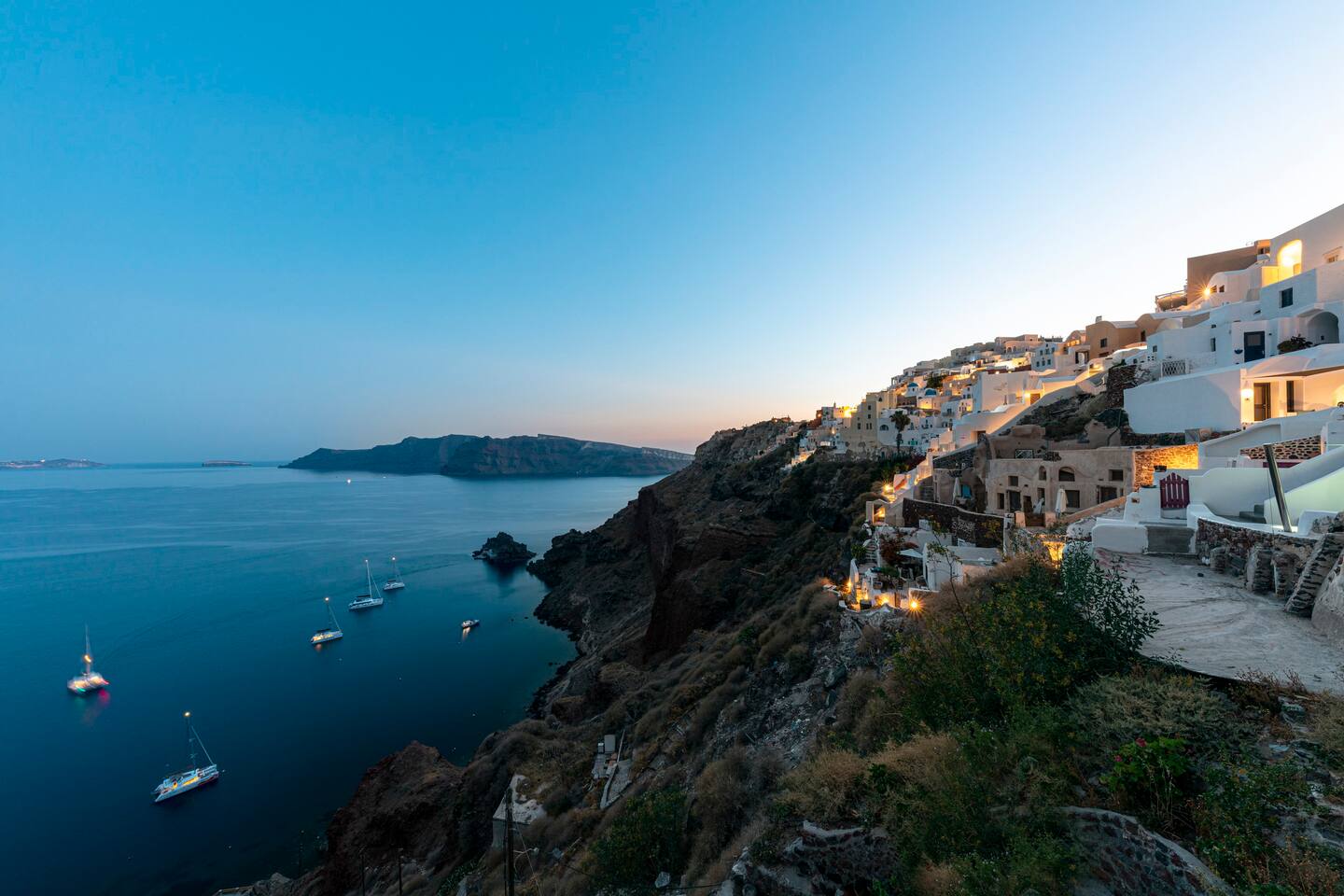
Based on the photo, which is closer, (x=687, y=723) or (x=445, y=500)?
(x=687, y=723)

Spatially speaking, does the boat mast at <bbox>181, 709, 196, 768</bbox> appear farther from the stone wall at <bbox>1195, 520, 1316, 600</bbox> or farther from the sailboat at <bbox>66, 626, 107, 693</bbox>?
the stone wall at <bbox>1195, 520, 1316, 600</bbox>

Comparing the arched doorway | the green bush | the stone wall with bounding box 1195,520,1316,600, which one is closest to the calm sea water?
the green bush

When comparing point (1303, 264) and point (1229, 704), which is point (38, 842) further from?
point (1303, 264)

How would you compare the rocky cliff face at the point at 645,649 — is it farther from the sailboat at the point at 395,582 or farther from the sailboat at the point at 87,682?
the sailboat at the point at 87,682

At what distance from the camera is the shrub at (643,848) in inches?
320

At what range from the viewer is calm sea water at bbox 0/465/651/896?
21.5 m

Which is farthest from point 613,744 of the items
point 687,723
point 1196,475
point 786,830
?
point 1196,475

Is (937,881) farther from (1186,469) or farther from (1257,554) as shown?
(1186,469)

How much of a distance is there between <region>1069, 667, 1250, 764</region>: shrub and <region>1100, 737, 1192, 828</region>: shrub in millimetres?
223

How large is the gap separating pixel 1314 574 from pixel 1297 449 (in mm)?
8485

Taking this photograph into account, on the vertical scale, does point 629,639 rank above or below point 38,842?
above

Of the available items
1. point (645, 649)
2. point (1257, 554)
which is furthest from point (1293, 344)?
point (645, 649)

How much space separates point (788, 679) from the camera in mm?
11836

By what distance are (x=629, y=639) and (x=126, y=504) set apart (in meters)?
164
